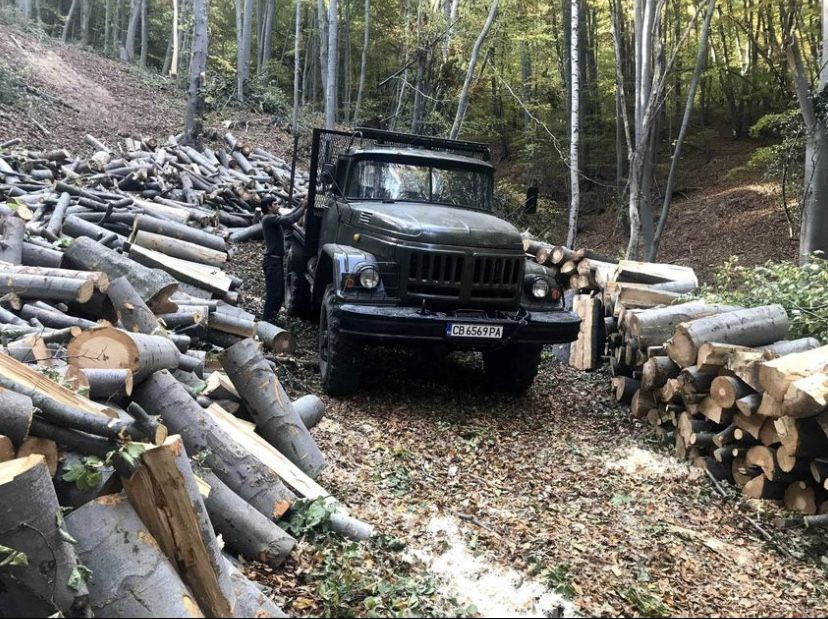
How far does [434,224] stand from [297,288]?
3203 mm

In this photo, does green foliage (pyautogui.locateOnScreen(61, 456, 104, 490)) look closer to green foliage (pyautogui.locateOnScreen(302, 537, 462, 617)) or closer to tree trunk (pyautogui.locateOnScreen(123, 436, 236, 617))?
tree trunk (pyautogui.locateOnScreen(123, 436, 236, 617))

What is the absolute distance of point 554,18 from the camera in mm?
22703

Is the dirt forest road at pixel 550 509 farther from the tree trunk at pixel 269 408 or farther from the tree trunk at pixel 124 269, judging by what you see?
the tree trunk at pixel 124 269

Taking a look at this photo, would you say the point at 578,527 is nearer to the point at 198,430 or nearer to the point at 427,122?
the point at 198,430

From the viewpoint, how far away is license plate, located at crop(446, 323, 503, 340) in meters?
6.25

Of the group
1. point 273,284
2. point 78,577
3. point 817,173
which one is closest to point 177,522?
point 78,577

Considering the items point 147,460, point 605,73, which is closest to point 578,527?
point 147,460

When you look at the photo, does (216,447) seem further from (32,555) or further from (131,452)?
(32,555)

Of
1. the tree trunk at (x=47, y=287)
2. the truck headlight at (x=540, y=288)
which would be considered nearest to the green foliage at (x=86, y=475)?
the tree trunk at (x=47, y=287)

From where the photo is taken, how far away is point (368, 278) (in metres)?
6.42

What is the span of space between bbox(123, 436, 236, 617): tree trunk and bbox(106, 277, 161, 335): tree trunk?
2720 millimetres

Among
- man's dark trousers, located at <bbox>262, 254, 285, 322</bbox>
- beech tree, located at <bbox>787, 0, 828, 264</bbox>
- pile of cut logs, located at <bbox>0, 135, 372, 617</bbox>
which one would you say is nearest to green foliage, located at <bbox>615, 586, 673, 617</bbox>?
pile of cut logs, located at <bbox>0, 135, 372, 617</bbox>

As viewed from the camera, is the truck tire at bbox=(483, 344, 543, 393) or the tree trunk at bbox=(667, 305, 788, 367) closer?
the tree trunk at bbox=(667, 305, 788, 367)

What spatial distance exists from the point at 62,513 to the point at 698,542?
3.80 m
